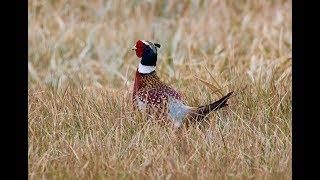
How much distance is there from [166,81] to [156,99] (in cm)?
139

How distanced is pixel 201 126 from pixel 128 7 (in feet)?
11.7

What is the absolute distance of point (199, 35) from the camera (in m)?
7.95

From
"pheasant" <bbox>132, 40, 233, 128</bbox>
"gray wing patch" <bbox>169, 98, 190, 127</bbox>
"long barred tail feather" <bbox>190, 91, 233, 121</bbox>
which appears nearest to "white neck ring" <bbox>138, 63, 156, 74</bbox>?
"pheasant" <bbox>132, 40, 233, 128</bbox>

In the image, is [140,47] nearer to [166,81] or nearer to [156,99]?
[156,99]

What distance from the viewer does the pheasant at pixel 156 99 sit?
194 inches

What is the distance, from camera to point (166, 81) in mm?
6316

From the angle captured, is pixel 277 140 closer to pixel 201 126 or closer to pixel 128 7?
pixel 201 126

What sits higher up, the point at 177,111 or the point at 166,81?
the point at 177,111

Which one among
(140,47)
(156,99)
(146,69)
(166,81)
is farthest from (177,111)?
(166,81)

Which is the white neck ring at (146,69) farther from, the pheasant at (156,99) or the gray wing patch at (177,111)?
the gray wing patch at (177,111)

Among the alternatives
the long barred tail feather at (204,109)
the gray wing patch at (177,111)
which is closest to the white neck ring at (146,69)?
the gray wing patch at (177,111)

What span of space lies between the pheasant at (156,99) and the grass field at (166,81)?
0.25 ft

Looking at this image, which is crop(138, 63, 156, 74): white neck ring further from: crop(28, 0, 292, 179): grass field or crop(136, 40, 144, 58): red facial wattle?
crop(28, 0, 292, 179): grass field

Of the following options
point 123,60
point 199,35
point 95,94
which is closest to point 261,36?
point 199,35
